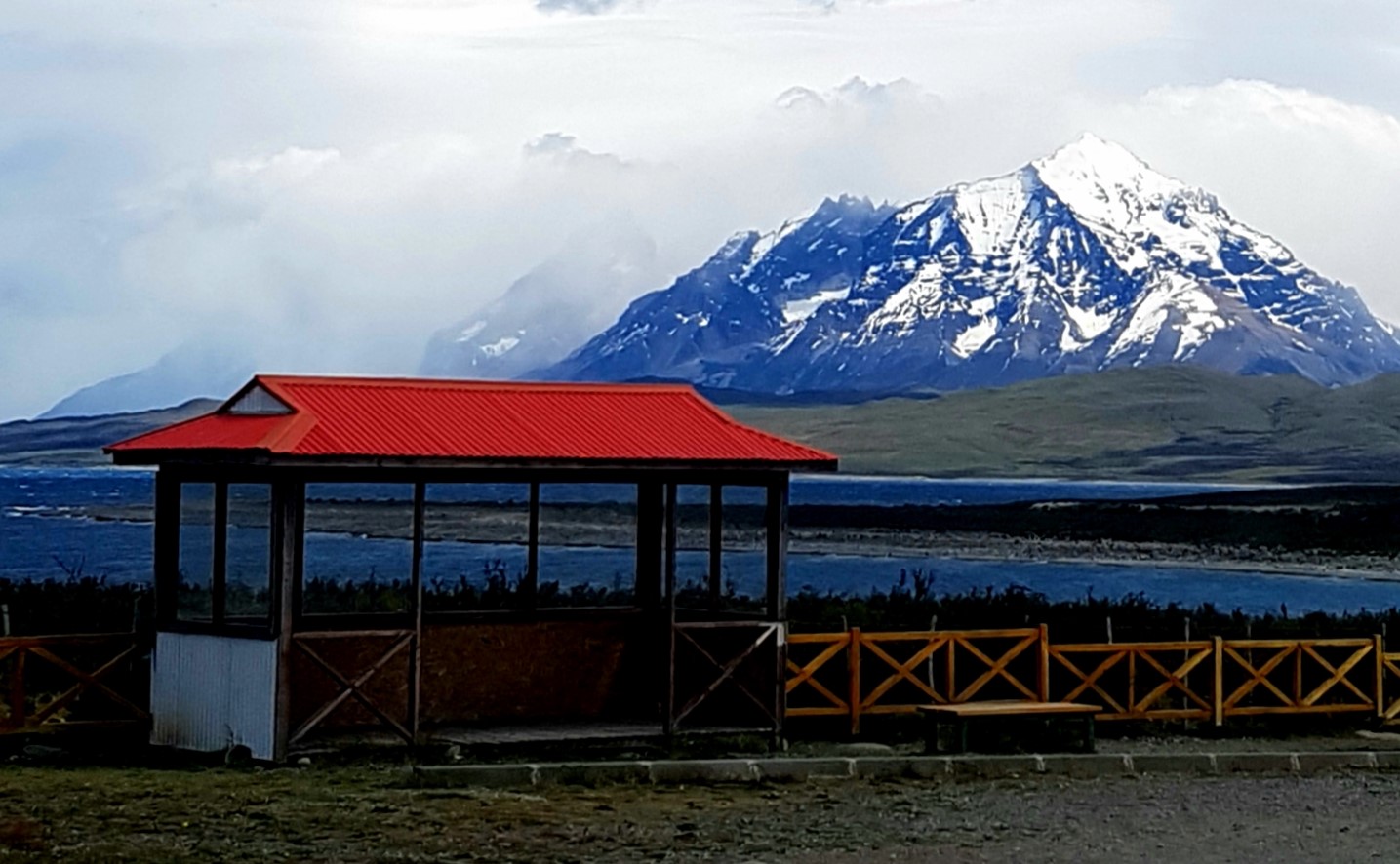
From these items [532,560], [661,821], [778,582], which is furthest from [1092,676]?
[661,821]

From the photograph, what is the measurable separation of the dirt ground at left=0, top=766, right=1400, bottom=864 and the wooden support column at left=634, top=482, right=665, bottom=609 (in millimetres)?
3928

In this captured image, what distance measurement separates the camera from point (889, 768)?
1748 centimetres

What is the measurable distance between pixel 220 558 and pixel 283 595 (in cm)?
122

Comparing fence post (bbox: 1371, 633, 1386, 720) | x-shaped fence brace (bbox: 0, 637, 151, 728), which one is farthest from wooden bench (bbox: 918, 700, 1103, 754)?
x-shaped fence brace (bbox: 0, 637, 151, 728)

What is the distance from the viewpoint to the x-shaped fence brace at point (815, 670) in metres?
19.8

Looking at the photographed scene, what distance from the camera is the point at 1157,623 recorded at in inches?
1187

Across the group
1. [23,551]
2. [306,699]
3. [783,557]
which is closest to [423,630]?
[306,699]

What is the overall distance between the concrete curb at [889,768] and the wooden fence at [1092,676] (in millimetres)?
1968

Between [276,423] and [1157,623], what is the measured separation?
16.0 metres

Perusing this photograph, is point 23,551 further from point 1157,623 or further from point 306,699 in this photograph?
point 306,699

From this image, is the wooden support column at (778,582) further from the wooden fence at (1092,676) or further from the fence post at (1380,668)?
the fence post at (1380,668)

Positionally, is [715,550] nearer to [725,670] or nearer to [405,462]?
[725,670]

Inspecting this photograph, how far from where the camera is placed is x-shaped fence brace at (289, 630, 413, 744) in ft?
56.2

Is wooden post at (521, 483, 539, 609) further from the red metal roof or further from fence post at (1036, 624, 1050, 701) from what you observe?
fence post at (1036, 624, 1050, 701)
